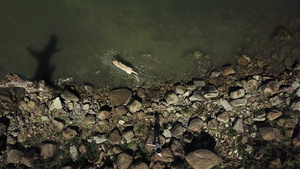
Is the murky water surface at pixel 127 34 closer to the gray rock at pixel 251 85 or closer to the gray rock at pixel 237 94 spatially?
the gray rock at pixel 251 85

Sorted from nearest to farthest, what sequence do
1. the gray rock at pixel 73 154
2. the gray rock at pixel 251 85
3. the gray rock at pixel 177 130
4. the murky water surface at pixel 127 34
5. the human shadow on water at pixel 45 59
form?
the gray rock at pixel 73 154 → the gray rock at pixel 177 130 → the gray rock at pixel 251 85 → the human shadow on water at pixel 45 59 → the murky water surface at pixel 127 34

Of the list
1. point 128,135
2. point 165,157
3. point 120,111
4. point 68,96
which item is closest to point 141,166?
point 165,157

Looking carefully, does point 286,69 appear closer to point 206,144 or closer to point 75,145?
point 206,144

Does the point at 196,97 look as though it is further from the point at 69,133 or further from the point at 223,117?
the point at 69,133

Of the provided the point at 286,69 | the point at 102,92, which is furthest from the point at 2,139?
the point at 286,69

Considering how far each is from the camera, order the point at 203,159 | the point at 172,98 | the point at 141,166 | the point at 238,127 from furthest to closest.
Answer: the point at 172,98, the point at 238,127, the point at 141,166, the point at 203,159

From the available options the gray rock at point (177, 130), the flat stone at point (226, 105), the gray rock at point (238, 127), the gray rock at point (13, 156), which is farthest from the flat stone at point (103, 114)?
the gray rock at point (238, 127)

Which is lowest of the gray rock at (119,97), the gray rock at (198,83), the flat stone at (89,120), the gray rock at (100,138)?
the gray rock at (100,138)
